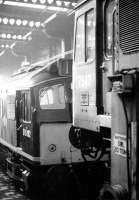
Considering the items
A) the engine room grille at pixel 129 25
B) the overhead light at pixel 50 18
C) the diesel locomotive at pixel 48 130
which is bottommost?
the diesel locomotive at pixel 48 130

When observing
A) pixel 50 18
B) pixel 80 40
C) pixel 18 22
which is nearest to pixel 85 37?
pixel 80 40

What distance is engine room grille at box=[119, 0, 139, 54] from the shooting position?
376 cm

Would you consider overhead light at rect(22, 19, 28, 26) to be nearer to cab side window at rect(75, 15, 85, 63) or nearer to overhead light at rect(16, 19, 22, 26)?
overhead light at rect(16, 19, 22, 26)

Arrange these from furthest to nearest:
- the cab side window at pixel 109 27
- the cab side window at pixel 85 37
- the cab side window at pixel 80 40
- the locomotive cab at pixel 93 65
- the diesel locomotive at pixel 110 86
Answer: the cab side window at pixel 80 40 → the cab side window at pixel 85 37 → the locomotive cab at pixel 93 65 → the cab side window at pixel 109 27 → the diesel locomotive at pixel 110 86

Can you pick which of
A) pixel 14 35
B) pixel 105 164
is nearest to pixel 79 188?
pixel 105 164

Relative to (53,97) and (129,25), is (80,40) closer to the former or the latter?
(129,25)

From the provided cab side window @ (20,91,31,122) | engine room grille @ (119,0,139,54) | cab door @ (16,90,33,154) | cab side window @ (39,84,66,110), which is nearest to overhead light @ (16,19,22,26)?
cab door @ (16,90,33,154)

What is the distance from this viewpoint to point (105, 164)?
917 cm

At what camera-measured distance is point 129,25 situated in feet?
12.6

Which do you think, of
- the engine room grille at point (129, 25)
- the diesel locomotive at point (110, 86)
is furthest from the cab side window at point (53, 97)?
the engine room grille at point (129, 25)

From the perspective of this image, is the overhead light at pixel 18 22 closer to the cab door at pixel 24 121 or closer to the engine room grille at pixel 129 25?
the cab door at pixel 24 121

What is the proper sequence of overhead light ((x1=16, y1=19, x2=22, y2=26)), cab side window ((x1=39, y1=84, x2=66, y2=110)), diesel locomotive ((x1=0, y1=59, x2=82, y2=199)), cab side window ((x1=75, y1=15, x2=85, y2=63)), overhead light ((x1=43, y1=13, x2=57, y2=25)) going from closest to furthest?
1. cab side window ((x1=75, y1=15, x2=85, y2=63))
2. diesel locomotive ((x1=0, y1=59, x2=82, y2=199))
3. cab side window ((x1=39, y1=84, x2=66, y2=110))
4. overhead light ((x1=43, y1=13, x2=57, y2=25))
5. overhead light ((x1=16, y1=19, x2=22, y2=26))

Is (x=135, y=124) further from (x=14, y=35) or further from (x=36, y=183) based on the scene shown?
(x=14, y=35)

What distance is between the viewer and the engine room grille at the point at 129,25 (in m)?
3.76
